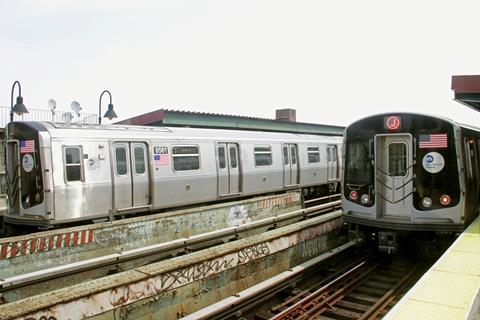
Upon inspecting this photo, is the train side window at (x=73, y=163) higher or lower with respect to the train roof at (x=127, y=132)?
lower

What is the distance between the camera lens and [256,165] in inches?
591

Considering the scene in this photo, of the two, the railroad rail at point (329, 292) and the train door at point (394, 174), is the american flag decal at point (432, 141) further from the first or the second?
the railroad rail at point (329, 292)

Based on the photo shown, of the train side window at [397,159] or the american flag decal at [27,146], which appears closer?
the train side window at [397,159]

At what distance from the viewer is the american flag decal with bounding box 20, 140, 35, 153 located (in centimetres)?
972

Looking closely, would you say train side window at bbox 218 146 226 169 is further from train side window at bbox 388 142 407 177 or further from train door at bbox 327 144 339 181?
train door at bbox 327 144 339 181

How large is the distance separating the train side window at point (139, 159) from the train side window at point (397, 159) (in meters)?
6.29

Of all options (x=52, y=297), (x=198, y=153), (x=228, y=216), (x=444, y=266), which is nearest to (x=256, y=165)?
(x=198, y=153)

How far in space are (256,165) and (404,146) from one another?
6998 mm

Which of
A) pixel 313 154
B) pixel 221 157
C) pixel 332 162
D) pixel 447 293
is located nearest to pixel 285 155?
pixel 313 154

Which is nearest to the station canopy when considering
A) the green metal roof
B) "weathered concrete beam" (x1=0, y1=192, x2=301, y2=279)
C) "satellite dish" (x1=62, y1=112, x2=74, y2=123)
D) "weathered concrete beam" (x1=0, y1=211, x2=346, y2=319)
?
"weathered concrete beam" (x1=0, y1=192, x2=301, y2=279)

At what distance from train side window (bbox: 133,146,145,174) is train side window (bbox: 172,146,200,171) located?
1025mm

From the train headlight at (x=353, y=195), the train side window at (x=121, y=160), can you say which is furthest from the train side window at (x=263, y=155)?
the train headlight at (x=353, y=195)

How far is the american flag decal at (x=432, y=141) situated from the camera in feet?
26.5

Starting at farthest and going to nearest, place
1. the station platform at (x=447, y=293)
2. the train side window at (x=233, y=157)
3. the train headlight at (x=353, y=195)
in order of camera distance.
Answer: the train side window at (x=233, y=157) < the train headlight at (x=353, y=195) < the station platform at (x=447, y=293)
